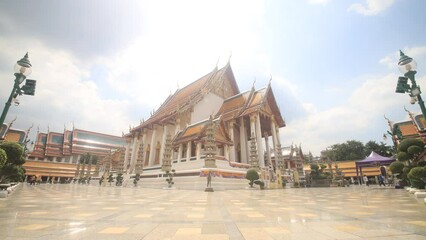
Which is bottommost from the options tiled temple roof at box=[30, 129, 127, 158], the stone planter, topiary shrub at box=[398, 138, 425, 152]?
the stone planter

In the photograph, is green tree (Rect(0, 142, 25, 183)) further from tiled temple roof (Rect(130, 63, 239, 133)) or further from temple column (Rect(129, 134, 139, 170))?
temple column (Rect(129, 134, 139, 170))

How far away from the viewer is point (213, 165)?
43.0 feet

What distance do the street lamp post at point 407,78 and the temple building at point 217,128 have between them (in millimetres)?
11471

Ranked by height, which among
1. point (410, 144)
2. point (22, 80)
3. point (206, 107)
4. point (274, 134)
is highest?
point (206, 107)

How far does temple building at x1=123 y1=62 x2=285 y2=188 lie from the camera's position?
58.3 feet

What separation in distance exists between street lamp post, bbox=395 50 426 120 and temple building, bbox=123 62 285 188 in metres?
11.5

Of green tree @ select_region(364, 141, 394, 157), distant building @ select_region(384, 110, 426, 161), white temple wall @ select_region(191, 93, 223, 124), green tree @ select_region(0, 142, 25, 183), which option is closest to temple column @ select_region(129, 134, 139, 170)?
white temple wall @ select_region(191, 93, 223, 124)

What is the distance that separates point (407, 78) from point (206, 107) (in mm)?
20348

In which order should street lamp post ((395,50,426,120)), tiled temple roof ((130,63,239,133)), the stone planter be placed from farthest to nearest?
tiled temple roof ((130,63,239,133)) < the stone planter < street lamp post ((395,50,426,120))

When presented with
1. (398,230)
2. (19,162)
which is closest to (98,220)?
(398,230)

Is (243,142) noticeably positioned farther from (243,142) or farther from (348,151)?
(348,151)

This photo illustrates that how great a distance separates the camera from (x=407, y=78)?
16.9 ft

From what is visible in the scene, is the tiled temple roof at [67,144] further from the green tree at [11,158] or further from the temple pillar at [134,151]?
the green tree at [11,158]

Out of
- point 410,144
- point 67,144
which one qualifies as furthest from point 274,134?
point 67,144
